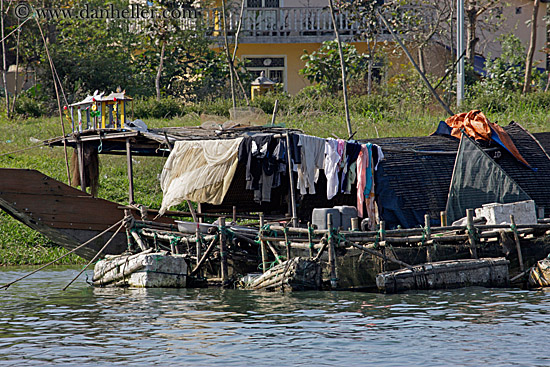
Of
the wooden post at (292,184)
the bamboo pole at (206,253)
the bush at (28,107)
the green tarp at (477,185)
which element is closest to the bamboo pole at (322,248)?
the wooden post at (292,184)

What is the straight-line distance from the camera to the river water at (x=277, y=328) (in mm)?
8727

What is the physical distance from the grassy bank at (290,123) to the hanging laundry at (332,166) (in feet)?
23.0

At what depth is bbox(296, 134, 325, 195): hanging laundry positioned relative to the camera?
14.4 meters

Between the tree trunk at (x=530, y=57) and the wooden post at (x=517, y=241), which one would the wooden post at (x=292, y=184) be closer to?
the wooden post at (x=517, y=241)

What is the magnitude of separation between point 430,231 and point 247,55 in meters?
18.3

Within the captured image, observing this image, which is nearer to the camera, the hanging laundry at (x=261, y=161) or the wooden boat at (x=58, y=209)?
the hanging laundry at (x=261, y=161)

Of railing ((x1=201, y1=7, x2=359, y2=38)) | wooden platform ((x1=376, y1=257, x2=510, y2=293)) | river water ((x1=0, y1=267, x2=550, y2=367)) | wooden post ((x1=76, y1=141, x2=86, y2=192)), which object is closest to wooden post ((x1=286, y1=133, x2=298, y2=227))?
river water ((x1=0, y1=267, x2=550, y2=367))

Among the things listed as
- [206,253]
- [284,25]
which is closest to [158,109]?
[284,25]

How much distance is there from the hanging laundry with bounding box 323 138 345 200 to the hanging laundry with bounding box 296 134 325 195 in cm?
9

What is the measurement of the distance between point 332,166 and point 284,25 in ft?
50.6

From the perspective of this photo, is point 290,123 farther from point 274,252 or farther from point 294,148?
point 274,252

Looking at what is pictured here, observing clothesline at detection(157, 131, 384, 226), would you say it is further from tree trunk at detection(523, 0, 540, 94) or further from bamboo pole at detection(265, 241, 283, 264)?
tree trunk at detection(523, 0, 540, 94)

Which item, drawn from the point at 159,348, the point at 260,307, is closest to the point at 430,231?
the point at 260,307

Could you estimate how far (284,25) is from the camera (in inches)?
1142
